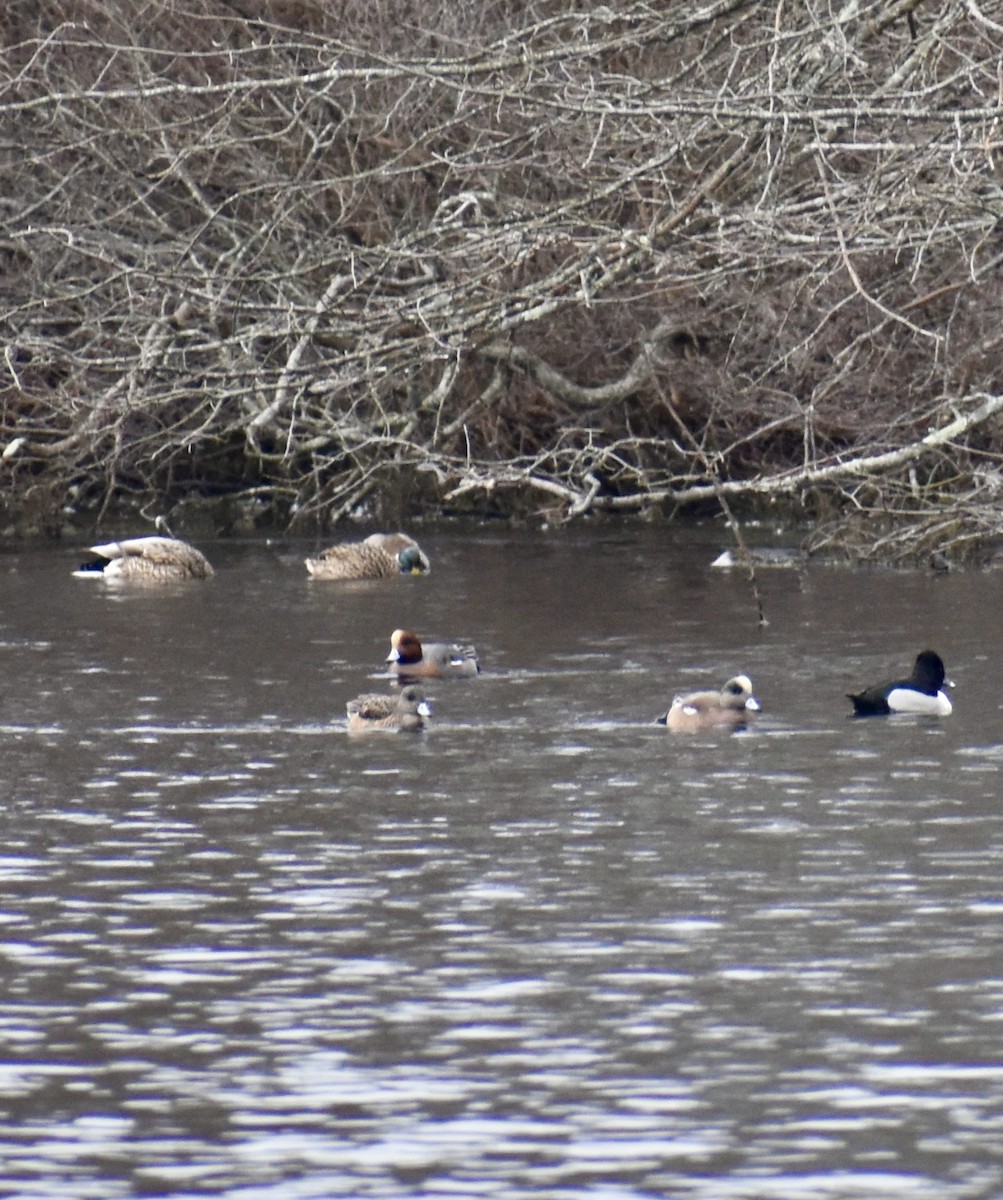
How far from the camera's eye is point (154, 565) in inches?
816

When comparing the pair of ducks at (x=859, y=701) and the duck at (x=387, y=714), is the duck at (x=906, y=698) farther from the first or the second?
the duck at (x=387, y=714)

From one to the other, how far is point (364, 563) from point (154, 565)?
1.62 meters

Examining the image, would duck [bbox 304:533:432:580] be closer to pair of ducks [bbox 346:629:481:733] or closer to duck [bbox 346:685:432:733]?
pair of ducks [bbox 346:629:481:733]

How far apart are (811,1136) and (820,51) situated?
8180mm

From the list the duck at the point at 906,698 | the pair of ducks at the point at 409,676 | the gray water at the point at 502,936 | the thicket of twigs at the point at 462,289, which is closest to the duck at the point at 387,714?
the pair of ducks at the point at 409,676

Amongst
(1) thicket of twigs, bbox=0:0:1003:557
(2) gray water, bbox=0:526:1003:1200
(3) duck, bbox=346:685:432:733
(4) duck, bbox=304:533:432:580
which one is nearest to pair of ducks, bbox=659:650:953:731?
(2) gray water, bbox=0:526:1003:1200

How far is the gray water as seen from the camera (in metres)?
5.79

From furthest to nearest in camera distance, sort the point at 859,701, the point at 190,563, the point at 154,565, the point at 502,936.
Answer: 1. the point at 190,563
2. the point at 154,565
3. the point at 859,701
4. the point at 502,936

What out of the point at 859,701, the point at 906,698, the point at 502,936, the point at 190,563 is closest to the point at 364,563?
the point at 190,563

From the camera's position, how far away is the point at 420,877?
8664 mm

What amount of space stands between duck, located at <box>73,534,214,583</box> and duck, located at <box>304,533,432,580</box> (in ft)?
2.85

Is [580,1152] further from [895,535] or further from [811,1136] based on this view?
[895,535]

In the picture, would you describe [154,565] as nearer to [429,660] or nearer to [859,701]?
[429,660]

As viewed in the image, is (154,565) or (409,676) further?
(154,565)
